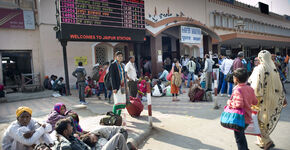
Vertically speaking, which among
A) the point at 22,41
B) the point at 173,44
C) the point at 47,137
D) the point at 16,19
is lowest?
the point at 47,137

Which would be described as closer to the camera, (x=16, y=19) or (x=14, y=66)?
(x=16, y=19)

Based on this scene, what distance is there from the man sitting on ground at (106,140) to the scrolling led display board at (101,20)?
6089mm

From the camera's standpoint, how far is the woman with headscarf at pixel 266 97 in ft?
11.6

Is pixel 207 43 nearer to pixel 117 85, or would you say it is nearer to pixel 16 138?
pixel 117 85

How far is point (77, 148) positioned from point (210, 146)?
2.44 meters

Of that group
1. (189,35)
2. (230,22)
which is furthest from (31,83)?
(230,22)

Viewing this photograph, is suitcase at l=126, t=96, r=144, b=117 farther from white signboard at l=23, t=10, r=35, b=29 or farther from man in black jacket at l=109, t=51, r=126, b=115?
white signboard at l=23, t=10, r=35, b=29

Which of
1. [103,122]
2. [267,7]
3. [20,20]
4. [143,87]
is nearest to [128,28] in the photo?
[143,87]

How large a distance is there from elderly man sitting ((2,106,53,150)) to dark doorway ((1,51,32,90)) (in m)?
9.69

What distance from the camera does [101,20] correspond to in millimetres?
9570

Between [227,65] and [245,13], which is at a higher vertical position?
[245,13]

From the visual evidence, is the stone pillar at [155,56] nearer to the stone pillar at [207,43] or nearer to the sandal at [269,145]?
the stone pillar at [207,43]

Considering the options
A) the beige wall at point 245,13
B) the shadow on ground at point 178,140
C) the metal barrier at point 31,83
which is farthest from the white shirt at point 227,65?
the beige wall at point 245,13

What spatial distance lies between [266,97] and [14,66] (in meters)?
12.8
